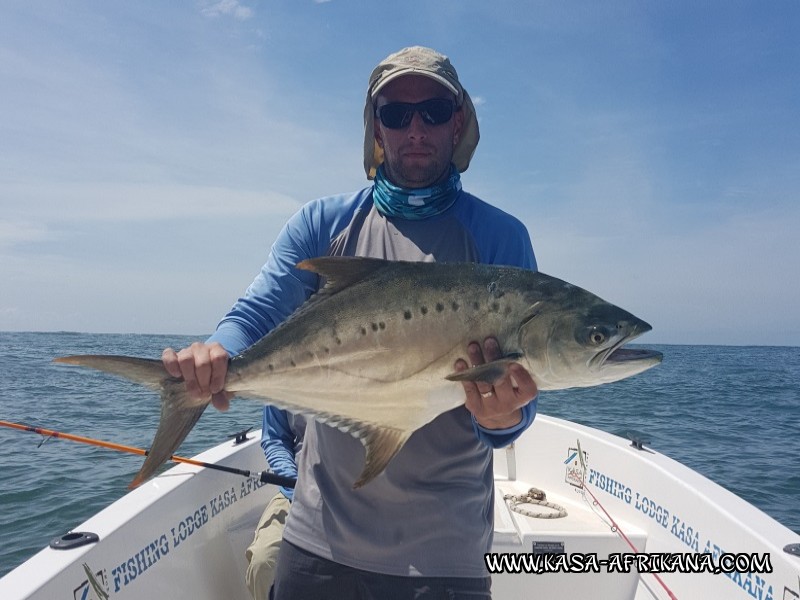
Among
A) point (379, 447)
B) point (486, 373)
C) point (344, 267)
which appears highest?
point (344, 267)

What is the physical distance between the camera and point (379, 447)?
2020 mm

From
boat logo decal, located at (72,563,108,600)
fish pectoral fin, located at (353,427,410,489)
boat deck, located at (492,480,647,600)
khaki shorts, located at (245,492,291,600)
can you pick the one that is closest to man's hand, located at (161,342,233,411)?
fish pectoral fin, located at (353,427,410,489)

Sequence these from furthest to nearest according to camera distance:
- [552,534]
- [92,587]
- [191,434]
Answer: [191,434] < [552,534] < [92,587]

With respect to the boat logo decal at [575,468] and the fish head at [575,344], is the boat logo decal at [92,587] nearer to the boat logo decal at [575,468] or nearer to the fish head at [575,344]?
the fish head at [575,344]

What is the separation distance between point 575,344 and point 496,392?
336mm

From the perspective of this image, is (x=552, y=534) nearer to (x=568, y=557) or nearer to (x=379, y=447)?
(x=568, y=557)

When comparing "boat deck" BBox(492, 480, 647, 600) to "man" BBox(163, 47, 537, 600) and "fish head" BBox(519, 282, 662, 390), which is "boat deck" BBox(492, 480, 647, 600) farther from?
"fish head" BBox(519, 282, 662, 390)

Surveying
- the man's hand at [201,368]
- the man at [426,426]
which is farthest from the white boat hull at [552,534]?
the man's hand at [201,368]

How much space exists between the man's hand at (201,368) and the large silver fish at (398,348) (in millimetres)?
35

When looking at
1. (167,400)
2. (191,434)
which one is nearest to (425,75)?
(167,400)

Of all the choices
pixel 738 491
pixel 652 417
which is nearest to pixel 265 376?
pixel 738 491

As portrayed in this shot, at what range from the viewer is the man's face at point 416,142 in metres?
2.42

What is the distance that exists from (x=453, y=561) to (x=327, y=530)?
0.50 metres

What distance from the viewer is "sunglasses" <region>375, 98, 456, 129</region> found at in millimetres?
2420
